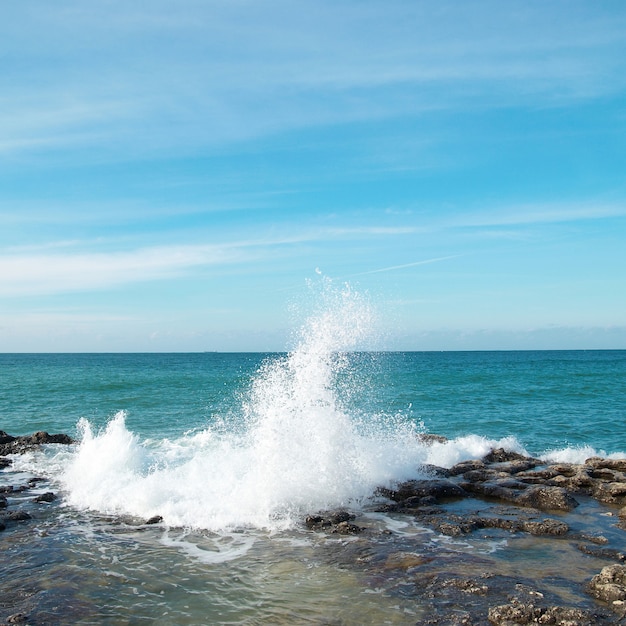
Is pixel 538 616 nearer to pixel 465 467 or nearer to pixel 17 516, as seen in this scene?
pixel 465 467

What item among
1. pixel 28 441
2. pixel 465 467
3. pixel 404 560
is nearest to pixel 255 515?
pixel 404 560

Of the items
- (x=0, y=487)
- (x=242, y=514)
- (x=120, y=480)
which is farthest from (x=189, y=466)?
(x=0, y=487)

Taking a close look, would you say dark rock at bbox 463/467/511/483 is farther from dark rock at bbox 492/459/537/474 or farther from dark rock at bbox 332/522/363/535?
dark rock at bbox 332/522/363/535

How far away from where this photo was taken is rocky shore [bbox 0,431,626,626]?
755cm

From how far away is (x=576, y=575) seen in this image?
28.3ft

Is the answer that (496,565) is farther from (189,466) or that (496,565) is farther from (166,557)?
(189,466)

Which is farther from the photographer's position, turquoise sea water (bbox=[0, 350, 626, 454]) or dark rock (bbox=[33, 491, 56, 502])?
turquoise sea water (bbox=[0, 350, 626, 454])

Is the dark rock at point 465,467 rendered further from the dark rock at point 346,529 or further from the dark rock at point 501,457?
the dark rock at point 346,529

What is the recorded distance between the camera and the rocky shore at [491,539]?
24.8ft

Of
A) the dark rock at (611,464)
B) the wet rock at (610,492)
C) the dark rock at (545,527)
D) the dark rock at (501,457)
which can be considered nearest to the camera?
the dark rock at (545,527)

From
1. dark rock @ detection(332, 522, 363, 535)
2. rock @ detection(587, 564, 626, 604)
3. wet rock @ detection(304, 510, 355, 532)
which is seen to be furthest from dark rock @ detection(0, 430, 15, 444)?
rock @ detection(587, 564, 626, 604)

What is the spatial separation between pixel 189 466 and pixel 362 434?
5436 mm

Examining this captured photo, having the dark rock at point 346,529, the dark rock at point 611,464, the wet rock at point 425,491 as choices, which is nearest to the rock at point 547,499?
the wet rock at point 425,491

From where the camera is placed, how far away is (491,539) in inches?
417
